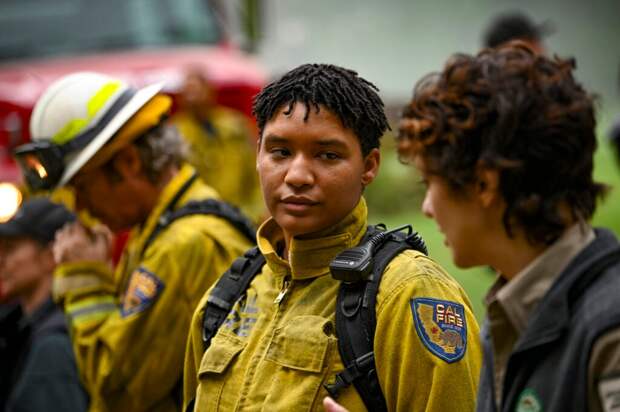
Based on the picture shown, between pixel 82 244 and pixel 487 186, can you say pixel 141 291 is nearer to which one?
pixel 82 244

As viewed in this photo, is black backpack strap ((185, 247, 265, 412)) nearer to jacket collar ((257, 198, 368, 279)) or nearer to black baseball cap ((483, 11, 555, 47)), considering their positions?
jacket collar ((257, 198, 368, 279))

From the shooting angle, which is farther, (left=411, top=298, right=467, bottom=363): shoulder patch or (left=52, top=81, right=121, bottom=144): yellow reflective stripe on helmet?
(left=52, top=81, right=121, bottom=144): yellow reflective stripe on helmet

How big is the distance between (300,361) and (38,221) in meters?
2.58

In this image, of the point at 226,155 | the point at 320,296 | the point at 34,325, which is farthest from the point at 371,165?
the point at 226,155

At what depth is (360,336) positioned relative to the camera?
2.67m

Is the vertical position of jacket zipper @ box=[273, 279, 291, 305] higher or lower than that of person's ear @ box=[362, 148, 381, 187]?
lower

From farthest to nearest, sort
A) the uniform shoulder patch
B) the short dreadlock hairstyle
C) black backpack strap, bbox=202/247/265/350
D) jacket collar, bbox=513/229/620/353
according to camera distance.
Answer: the uniform shoulder patch
black backpack strap, bbox=202/247/265/350
the short dreadlock hairstyle
jacket collar, bbox=513/229/620/353

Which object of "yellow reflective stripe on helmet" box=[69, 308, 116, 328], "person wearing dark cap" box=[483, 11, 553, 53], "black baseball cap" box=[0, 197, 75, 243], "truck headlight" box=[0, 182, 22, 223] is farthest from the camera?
"person wearing dark cap" box=[483, 11, 553, 53]

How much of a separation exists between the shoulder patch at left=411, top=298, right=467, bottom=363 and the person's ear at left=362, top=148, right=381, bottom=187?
43 centimetres

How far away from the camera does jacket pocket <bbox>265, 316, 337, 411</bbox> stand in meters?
2.68

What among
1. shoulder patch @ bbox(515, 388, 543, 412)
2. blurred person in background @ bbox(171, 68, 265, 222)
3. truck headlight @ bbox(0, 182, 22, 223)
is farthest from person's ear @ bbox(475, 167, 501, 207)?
blurred person in background @ bbox(171, 68, 265, 222)

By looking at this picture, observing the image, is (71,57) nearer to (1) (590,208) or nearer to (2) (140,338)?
(2) (140,338)

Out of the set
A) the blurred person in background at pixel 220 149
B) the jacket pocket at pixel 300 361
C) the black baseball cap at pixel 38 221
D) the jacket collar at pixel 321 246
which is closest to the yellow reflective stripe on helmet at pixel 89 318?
the black baseball cap at pixel 38 221

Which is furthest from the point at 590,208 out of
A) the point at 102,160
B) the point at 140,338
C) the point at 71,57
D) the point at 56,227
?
the point at 71,57
